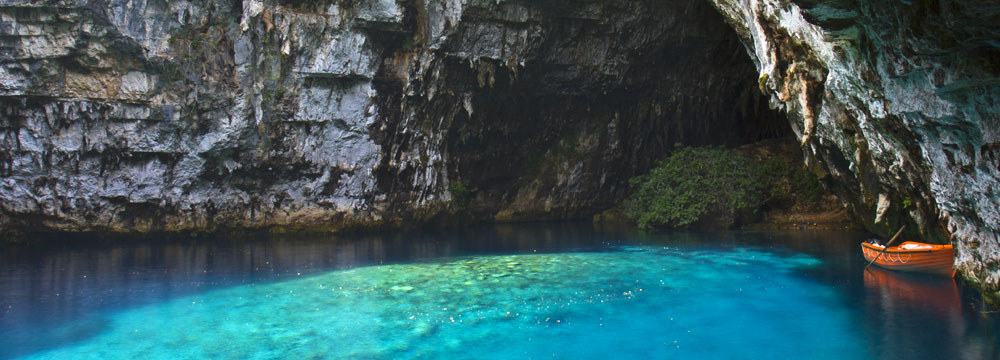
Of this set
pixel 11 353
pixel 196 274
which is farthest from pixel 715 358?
pixel 196 274

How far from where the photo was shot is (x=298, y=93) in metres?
19.8

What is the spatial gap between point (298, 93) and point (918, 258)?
17.0 metres

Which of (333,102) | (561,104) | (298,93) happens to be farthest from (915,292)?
(298,93)

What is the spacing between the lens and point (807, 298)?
8969 millimetres

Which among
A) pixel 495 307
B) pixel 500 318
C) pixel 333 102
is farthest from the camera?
pixel 333 102

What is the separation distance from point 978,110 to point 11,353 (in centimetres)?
1020

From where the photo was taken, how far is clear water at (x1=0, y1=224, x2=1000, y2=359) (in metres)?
6.89

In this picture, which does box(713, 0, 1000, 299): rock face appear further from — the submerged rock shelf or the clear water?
the submerged rock shelf

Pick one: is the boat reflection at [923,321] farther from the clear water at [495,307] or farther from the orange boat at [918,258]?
the orange boat at [918,258]

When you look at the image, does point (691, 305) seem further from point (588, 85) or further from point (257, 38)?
point (257, 38)

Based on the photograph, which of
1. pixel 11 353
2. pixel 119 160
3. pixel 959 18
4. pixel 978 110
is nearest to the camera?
pixel 959 18

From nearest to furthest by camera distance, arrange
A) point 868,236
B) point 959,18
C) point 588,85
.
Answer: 1. point 959,18
2. point 868,236
3. point 588,85

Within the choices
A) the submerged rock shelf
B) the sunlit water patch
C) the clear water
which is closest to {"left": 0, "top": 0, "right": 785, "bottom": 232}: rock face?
the submerged rock shelf

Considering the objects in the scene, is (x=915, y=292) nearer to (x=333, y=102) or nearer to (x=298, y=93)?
(x=333, y=102)
